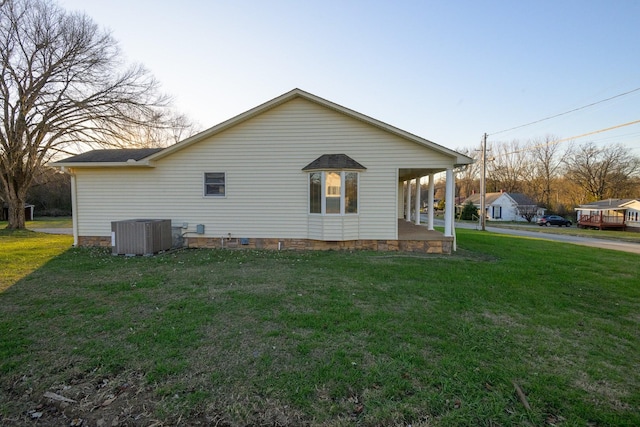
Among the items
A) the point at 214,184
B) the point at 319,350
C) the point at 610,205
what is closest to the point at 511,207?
the point at 610,205

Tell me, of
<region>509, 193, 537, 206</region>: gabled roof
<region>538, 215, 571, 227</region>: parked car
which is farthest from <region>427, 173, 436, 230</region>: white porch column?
<region>509, 193, 537, 206</region>: gabled roof

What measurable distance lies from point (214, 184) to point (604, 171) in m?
55.0

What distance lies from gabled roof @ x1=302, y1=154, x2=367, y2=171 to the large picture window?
230 millimetres

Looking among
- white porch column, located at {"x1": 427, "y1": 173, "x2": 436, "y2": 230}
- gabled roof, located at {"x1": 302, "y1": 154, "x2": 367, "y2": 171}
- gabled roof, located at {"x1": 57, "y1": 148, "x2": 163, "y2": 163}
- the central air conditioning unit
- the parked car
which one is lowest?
the parked car

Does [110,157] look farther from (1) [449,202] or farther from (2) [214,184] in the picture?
(1) [449,202]

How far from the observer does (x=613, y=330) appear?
4043mm

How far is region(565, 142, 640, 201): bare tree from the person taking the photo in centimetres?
4228

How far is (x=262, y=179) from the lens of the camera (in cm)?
1016

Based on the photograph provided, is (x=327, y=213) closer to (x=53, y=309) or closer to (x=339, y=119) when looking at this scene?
(x=339, y=119)

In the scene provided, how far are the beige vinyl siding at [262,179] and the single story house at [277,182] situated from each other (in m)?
0.03

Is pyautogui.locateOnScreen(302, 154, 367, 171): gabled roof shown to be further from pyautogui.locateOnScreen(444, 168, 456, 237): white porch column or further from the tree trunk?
the tree trunk

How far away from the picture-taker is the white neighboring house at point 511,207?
41.9 meters

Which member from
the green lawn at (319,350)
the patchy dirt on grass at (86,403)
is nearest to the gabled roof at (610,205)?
the green lawn at (319,350)

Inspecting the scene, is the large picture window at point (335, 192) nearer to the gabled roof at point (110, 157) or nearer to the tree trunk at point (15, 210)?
the gabled roof at point (110, 157)
